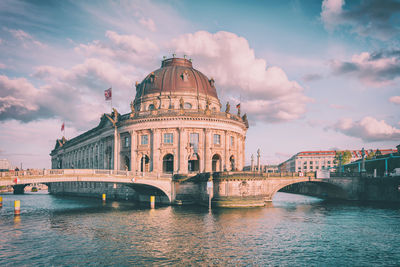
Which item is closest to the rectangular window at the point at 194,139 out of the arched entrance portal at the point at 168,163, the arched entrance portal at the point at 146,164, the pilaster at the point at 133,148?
the arched entrance portal at the point at 168,163

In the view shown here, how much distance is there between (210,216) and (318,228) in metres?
15.6

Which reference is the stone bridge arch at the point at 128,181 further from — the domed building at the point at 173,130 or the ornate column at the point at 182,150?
the ornate column at the point at 182,150

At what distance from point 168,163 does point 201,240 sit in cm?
5078

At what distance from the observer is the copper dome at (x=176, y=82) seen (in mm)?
87312

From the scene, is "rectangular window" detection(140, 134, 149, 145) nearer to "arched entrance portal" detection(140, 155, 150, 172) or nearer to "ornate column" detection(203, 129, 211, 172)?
"arched entrance portal" detection(140, 155, 150, 172)

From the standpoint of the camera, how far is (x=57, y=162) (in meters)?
164

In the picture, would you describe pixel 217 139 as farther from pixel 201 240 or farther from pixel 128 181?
pixel 201 240

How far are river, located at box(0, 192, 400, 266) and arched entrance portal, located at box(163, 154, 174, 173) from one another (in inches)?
1185

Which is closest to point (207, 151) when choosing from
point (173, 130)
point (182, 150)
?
point (182, 150)

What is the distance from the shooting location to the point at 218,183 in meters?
61.8

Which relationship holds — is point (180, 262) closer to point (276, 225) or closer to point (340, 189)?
point (276, 225)

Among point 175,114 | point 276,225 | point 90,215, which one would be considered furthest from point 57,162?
point 276,225

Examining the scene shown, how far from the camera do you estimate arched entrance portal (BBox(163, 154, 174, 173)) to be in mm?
81000

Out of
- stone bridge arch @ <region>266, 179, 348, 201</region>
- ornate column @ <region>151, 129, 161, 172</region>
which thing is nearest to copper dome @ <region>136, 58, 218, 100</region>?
ornate column @ <region>151, 129, 161, 172</region>
